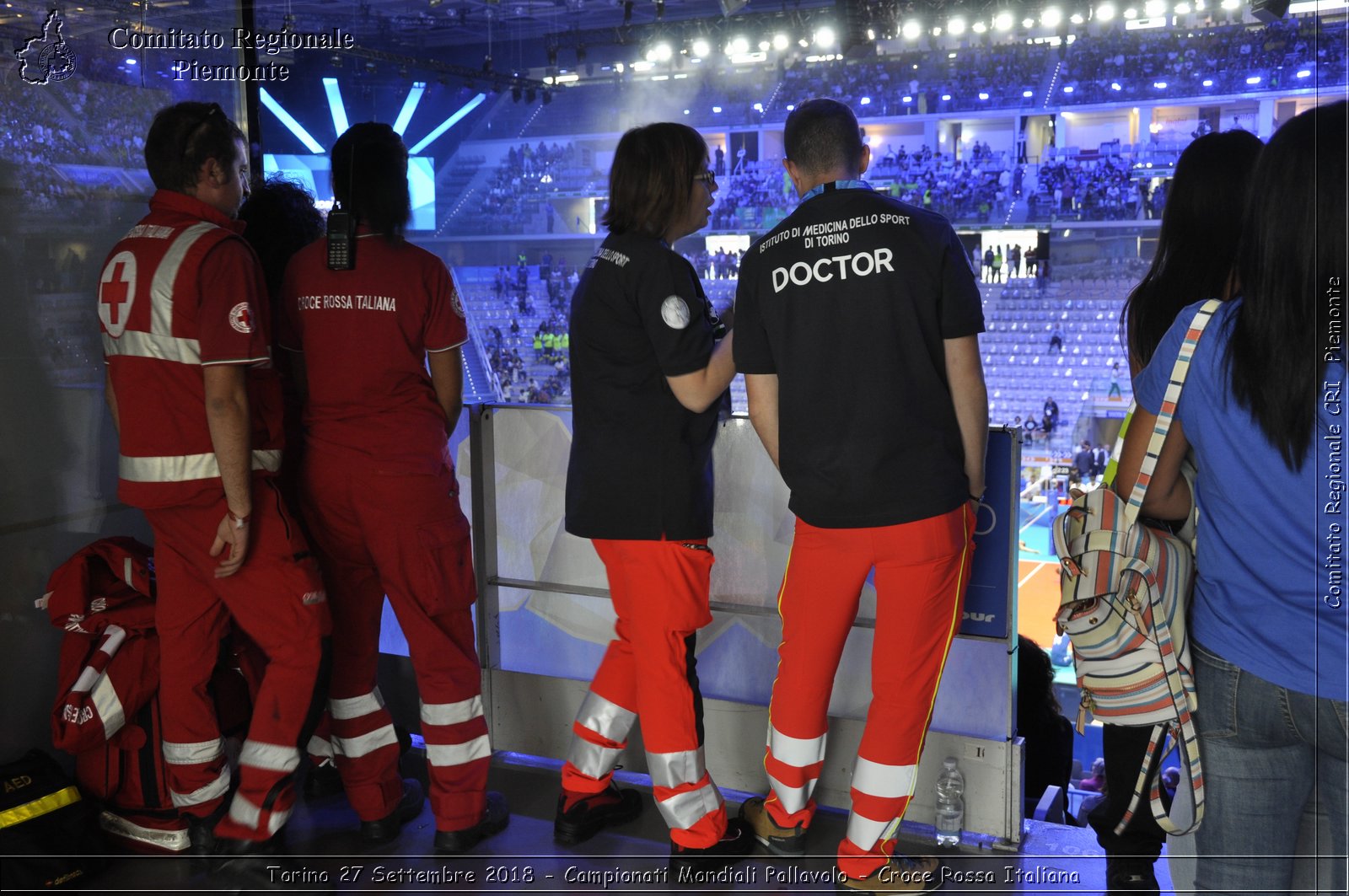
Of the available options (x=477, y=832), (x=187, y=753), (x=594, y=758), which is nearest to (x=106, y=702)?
(x=187, y=753)

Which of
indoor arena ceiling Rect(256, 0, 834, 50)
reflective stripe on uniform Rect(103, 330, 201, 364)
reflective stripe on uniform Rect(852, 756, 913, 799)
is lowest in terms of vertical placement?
reflective stripe on uniform Rect(852, 756, 913, 799)

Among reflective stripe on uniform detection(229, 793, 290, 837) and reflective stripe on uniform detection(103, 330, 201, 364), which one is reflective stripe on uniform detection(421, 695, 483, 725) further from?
reflective stripe on uniform detection(103, 330, 201, 364)

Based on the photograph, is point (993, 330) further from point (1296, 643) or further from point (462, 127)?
point (1296, 643)

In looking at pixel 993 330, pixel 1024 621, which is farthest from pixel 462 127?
pixel 993 330

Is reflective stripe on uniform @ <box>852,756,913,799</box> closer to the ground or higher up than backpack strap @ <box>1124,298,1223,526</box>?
closer to the ground

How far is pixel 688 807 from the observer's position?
2.02 metres

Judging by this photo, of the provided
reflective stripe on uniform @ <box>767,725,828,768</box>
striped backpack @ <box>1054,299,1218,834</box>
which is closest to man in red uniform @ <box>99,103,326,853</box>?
reflective stripe on uniform @ <box>767,725,828,768</box>

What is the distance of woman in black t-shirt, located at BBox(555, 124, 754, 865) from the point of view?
192 centimetres

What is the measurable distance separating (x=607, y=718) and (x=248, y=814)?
0.72 m

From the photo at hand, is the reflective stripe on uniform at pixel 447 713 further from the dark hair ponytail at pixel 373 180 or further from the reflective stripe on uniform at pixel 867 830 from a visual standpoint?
the dark hair ponytail at pixel 373 180

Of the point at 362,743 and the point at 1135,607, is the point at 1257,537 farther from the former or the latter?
the point at 362,743

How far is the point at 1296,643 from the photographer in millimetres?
1130

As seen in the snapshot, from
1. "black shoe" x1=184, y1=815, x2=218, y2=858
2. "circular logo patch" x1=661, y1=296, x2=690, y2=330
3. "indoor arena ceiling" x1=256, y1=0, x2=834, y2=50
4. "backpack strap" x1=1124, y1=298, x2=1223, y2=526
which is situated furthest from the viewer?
"indoor arena ceiling" x1=256, y1=0, x2=834, y2=50

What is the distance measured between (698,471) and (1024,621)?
501 inches
